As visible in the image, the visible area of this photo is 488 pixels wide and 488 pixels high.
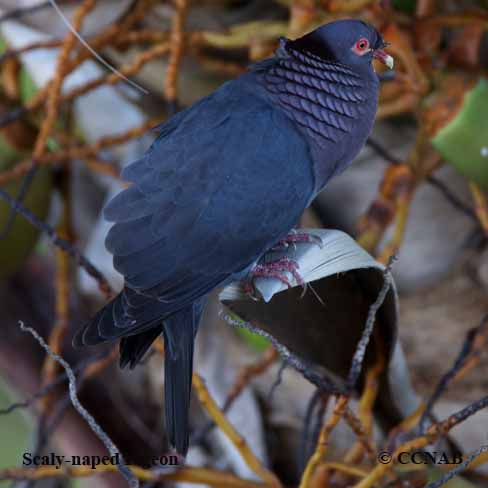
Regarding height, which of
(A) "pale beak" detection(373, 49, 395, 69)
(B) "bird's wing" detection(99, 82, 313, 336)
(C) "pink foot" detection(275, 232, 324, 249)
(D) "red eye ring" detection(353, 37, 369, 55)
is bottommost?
(C) "pink foot" detection(275, 232, 324, 249)

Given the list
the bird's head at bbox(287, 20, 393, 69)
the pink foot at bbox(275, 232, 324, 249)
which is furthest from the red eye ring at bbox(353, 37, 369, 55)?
the pink foot at bbox(275, 232, 324, 249)

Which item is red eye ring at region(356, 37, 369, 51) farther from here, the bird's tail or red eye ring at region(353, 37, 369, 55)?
the bird's tail

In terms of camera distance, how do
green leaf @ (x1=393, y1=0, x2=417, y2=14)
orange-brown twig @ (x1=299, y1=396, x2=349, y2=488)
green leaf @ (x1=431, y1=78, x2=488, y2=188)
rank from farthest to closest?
green leaf @ (x1=393, y1=0, x2=417, y2=14)
green leaf @ (x1=431, y1=78, x2=488, y2=188)
orange-brown twig @ (x1=299, y1=396, x2=349, y2=488)

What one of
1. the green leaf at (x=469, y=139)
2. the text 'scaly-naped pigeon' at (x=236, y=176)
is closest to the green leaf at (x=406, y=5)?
the green leaf at (x=469, y=139)

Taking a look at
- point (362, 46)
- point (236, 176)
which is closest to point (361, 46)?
point (362, 46)

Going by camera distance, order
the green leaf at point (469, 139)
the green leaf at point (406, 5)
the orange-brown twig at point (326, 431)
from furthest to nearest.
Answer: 1. the green leaf at point (406, 5)
2. the green leaf at point (469, 139)
3. the orange-brown twig at point (326, 431)

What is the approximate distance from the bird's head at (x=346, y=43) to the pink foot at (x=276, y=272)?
12 cm

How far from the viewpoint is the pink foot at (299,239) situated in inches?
17.8

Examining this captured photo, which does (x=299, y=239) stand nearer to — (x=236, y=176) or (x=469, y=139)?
(x=236, y=176)

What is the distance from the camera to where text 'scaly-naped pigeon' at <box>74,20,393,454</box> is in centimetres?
46

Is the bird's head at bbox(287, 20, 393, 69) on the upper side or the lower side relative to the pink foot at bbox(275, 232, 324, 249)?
upper

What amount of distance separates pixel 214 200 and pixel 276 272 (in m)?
0.06

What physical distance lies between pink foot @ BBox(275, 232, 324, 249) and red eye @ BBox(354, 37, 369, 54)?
107mm

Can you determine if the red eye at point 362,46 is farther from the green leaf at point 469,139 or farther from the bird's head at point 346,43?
the green leaf at point 469,139
